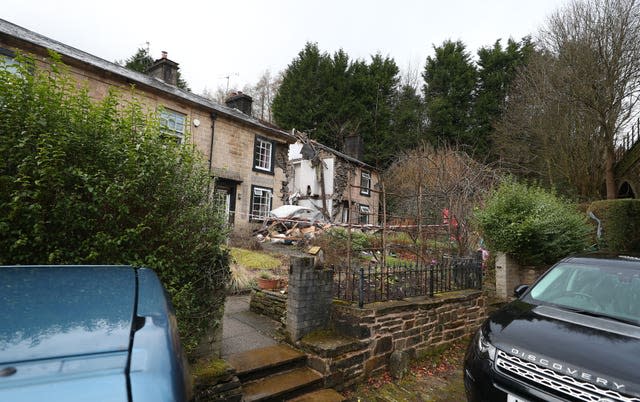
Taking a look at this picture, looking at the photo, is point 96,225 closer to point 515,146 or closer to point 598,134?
point 598,134

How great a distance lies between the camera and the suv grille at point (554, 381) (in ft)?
7.49

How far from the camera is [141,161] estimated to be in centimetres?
306

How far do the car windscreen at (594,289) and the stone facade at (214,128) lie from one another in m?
10.1

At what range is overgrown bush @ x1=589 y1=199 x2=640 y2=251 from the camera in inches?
369

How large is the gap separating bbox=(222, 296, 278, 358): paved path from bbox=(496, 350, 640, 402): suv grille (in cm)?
286

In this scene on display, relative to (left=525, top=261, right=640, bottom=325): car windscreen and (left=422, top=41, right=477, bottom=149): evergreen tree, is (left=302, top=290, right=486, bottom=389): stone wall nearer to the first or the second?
(left=525, top=261, right=640, bottom=325): car windscreen

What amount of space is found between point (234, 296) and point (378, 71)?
27.8 metres

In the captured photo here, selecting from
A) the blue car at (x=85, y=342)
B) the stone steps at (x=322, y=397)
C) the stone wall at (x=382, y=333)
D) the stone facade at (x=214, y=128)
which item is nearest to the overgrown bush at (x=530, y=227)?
the stone wall at (x=382, y=333)

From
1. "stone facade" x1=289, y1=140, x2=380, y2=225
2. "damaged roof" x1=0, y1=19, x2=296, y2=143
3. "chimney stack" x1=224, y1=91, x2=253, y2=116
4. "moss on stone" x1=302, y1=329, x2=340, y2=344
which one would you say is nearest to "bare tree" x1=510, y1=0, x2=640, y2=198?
"stone facade" x1=289, y1=140, x2=380, y2=225

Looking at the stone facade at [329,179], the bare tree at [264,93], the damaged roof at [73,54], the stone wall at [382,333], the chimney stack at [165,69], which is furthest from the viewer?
the bare tree at [264,93]

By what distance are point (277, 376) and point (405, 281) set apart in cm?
273

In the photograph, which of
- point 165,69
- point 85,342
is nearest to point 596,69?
point 85,342

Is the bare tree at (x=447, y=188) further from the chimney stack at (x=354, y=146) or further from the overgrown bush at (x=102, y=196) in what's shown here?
the chimney stack at (x=354, y=146)

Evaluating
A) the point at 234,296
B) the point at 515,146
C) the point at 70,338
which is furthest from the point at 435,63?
the point at 70,338
